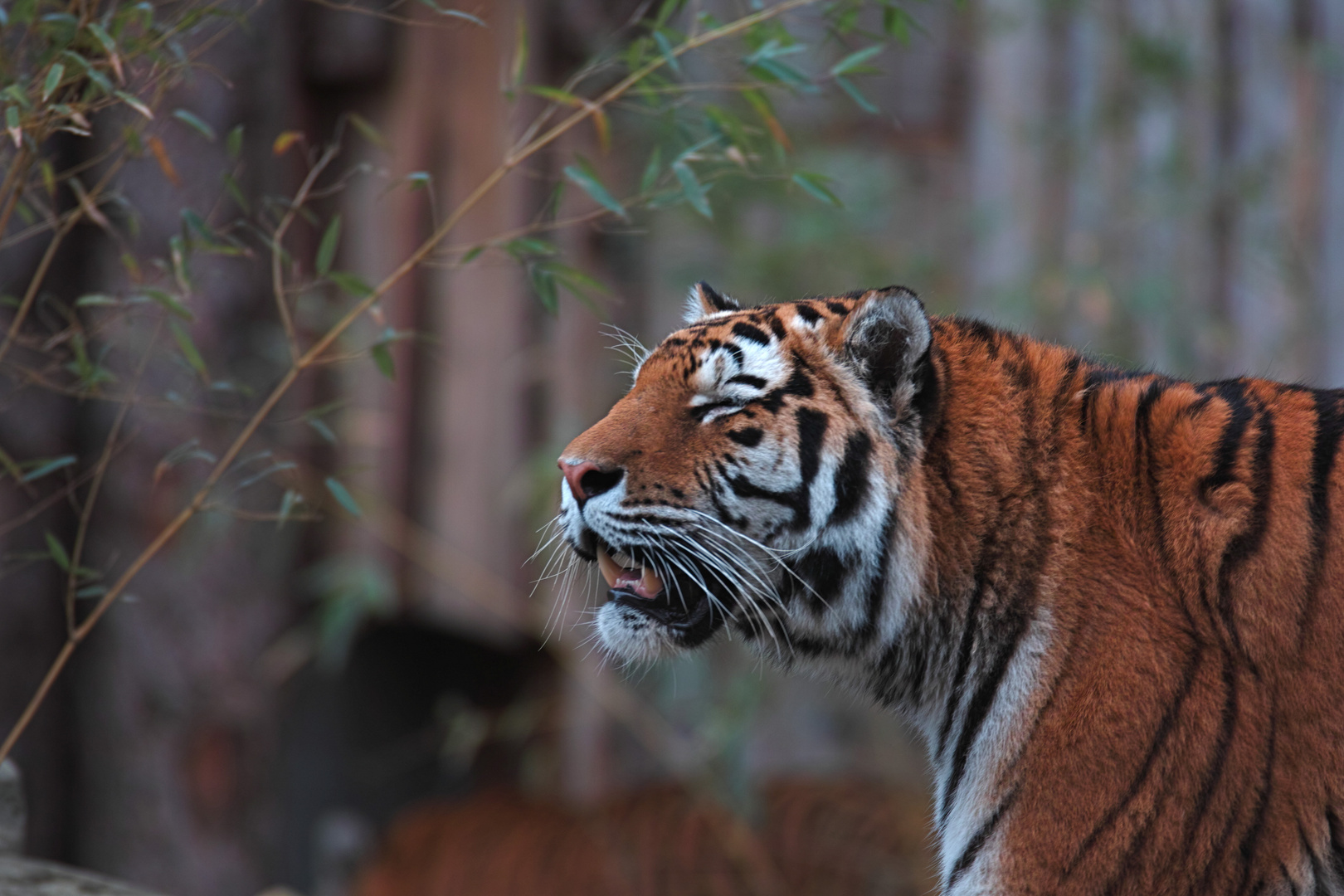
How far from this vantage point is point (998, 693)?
165 centimetres

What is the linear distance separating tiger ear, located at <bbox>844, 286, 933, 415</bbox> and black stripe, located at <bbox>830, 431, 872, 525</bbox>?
0.23 feet

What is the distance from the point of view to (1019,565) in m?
1.67

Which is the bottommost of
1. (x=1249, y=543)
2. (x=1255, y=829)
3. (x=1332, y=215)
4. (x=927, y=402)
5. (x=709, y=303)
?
(x=1255, y=829)

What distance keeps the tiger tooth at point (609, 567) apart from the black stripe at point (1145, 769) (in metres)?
0.73

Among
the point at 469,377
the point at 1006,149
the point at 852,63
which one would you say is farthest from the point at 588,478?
the point at 1006,149

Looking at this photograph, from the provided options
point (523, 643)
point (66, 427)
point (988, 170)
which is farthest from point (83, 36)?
point (988, 170)

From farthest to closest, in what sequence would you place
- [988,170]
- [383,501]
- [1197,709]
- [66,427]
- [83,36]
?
[988,170] < [383,501] < [66,427] < [83,36] < [1197,709]

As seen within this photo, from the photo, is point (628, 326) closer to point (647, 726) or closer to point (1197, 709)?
point (647, 726)

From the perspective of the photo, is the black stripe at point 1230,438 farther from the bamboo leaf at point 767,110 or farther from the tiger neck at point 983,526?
the bamboo leaf at point 767,110

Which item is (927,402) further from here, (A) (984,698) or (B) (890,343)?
(A) (984,698)

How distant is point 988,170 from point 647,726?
237 cm

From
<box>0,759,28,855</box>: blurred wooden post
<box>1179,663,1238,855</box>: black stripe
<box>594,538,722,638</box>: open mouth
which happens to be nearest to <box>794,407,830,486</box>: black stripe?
<box>594,538,722,638</box>: open mouth

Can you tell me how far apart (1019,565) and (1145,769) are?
1.02ft

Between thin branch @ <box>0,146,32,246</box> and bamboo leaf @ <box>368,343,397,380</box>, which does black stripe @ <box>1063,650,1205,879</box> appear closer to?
bamboo leaf @ <box>368,343,397,380</box>
